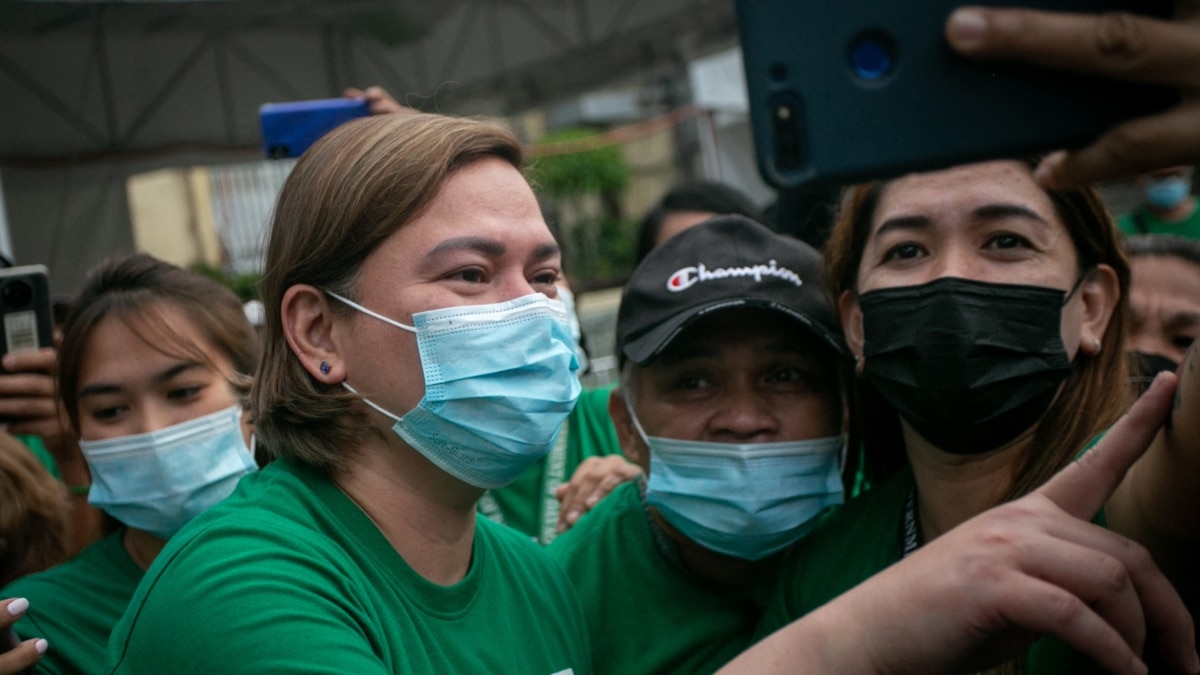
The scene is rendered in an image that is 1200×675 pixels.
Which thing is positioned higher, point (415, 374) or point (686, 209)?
point (415, 374)

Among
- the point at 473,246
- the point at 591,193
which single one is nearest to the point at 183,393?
the point at 473,246

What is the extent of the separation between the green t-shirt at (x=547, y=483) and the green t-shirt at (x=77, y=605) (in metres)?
1.13

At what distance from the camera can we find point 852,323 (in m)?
2.65

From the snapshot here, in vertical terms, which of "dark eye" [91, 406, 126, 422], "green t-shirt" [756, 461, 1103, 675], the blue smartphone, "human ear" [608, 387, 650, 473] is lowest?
"green t-shirt" [756, 461, 1103, 675]

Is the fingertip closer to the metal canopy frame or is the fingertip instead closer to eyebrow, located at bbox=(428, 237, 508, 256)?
eyebrow, located at bbox=(428, 237, 508, 256)

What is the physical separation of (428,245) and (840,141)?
3.89 feet

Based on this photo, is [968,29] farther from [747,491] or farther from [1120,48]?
[747,491]

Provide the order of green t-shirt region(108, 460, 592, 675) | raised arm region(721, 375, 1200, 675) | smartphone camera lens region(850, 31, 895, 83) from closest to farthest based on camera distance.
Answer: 1. smartphone camera lens region(850, 31, 895, 83)
2. raised arm region(721, 375, 1200, 675)
3. green t-shirt region(108, 460, 592, 675)

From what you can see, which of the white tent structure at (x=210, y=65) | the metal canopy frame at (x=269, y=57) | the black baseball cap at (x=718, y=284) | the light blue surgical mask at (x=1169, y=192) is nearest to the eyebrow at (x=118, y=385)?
the black baseball cap at (x=718, y=284)

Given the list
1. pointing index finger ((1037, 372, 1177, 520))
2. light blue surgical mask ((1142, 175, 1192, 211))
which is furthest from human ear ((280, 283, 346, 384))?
light blue surgical mask ((1142, 175, 1192, 211))

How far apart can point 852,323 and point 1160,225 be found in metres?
4.22

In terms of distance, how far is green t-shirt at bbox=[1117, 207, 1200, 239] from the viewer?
5953 mm

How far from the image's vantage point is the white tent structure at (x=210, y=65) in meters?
10.5

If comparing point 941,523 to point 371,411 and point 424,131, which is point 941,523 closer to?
point 371,411
